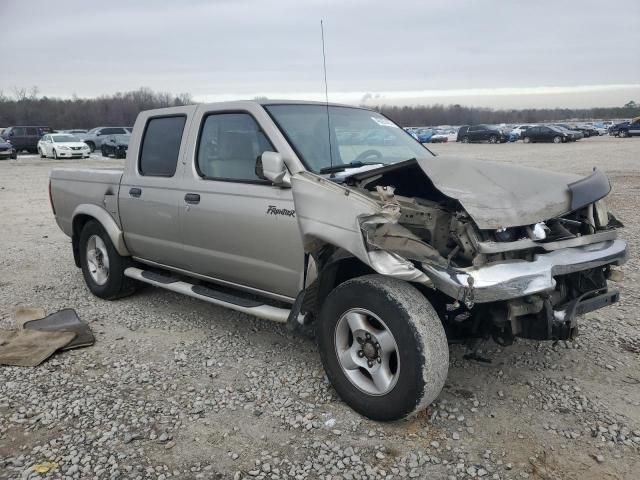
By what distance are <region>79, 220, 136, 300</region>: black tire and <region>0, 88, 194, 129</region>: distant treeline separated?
225 ft

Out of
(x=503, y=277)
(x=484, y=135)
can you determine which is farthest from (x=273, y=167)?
(x=484, y=135)

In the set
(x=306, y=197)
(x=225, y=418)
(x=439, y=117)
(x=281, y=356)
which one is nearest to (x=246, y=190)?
(x=306, y=197)

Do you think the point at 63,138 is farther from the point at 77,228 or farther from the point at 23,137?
the point at 77,228

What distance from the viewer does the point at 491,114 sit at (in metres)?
131

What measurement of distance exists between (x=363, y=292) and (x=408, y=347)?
0.41 metres

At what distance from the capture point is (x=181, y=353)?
4.22 m

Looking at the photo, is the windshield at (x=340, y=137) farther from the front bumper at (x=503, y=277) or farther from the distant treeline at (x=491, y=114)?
the distant treeline at (x=491, y=114)

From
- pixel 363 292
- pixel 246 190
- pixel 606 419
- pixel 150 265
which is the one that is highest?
pixel 246 190

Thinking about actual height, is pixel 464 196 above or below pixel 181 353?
above

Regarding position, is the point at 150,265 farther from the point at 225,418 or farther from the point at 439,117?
the point at 439,117

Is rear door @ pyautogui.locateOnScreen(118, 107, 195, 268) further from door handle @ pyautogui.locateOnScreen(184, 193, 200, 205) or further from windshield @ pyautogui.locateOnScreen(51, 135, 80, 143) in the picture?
windshield @ pyautogui.locateOnScreen(51, 135, 80, 143)

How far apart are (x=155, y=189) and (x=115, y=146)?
1095 inches

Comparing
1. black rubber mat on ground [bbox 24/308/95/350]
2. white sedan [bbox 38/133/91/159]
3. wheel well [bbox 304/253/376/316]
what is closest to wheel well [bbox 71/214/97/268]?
black rubber mat on ground [bbox 24/308/95/350]

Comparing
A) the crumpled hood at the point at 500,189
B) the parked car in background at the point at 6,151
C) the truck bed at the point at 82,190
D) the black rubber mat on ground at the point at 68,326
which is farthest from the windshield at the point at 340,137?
the parked car in background at the point at 6,151
